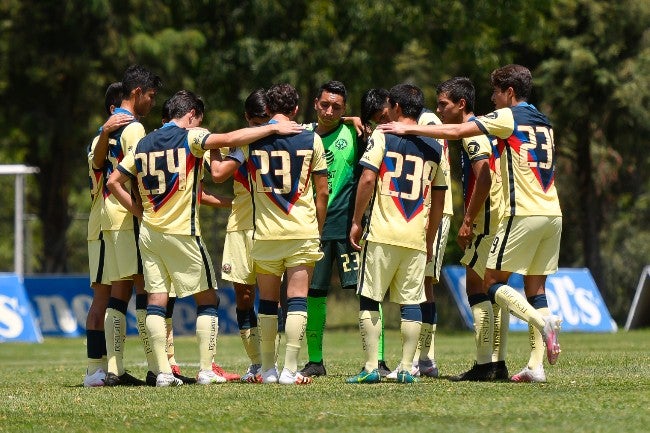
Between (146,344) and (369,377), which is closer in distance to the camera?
(369,377)

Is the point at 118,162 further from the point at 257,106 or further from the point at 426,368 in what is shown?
the point at 426,368

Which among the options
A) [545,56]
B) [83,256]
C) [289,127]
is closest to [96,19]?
[83,256]

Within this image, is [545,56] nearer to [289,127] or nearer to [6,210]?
[6,210]

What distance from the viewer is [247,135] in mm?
9633

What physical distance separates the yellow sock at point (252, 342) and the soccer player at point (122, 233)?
35.9 inches

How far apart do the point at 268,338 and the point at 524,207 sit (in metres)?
2.21

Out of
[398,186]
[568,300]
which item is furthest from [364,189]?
[568,300]

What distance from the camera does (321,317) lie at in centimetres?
1116

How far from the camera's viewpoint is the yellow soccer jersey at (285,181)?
9680mm

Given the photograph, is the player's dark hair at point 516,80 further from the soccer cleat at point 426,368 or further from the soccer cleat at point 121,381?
the soccer cleat at point 121,381

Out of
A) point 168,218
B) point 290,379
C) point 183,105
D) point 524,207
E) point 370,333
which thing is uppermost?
point 183,105

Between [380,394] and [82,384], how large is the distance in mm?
3221

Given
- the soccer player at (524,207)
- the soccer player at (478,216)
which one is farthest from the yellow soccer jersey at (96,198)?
the soccer player at (478,216)

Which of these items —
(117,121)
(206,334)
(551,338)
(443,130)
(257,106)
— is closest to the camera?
(551,338)
